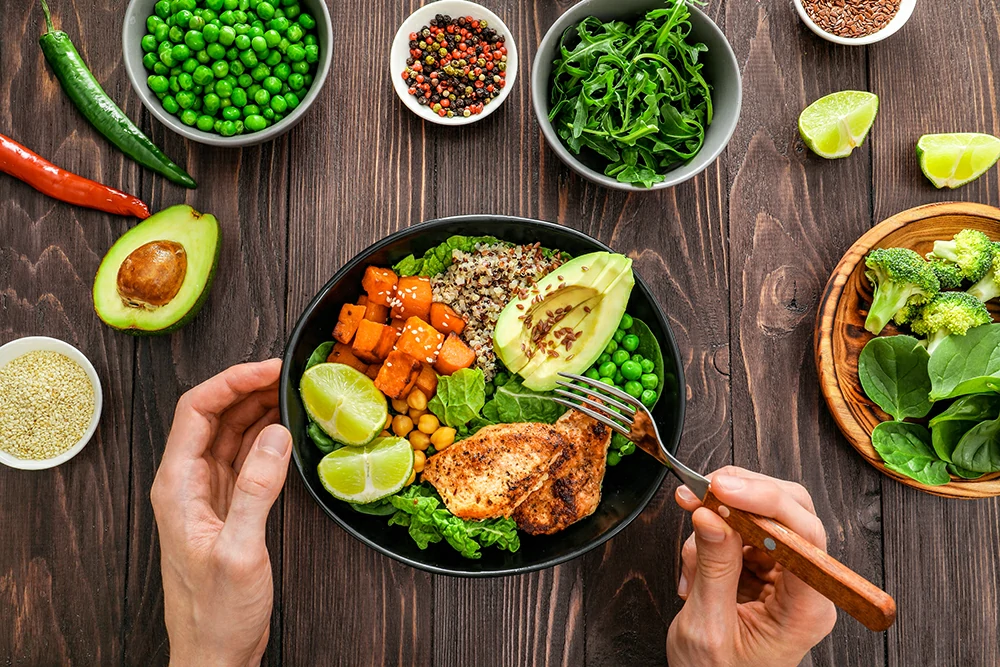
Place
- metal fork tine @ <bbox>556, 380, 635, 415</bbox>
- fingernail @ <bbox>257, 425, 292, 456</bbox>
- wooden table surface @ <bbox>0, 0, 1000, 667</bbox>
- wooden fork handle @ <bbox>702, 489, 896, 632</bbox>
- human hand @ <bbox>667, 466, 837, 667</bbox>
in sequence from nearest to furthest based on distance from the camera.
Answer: wooden fork handle @ <bbox>702, 489, 896, 632</bbox>
human hand @ <bbox>667, 466, 837, 667</bbox>
fingernail @ <bbox>257, 425, 292, 456</bbox>
metal fork tine @ <bbox>556, 380, 635, 415</bbox>
wooden table surface @ <bbox>0, 0, 1000, 667</bbox>

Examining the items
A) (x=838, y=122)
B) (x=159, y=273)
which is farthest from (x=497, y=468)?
(x=838, y=122)

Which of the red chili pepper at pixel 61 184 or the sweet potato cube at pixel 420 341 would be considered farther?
the red chili pepper at pixel 61 184

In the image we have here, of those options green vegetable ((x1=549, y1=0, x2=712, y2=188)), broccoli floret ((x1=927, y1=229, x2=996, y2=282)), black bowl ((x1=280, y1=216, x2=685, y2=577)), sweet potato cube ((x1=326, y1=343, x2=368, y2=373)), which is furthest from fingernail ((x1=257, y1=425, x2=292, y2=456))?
broccoli floret ((x1=927, y1=229, x2=996, y2=282))

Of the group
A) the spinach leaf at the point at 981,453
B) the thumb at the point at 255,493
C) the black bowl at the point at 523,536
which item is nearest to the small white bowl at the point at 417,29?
Answer: the black bowl at the point at 523,536

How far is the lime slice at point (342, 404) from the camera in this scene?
6.94 ft

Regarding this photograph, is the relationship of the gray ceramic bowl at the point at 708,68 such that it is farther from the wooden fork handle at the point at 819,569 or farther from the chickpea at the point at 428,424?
the wooden fork handle at the point at 819,569

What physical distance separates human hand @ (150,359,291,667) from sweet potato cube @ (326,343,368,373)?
161mm

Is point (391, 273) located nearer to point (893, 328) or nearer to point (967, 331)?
point (893, 328)

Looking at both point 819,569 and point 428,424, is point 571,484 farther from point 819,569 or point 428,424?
point 819,569

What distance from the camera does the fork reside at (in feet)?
4.87

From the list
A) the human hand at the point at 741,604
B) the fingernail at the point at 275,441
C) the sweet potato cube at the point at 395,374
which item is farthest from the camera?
the sweet potato cube at the point at 395,374

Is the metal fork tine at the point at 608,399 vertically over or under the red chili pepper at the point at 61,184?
under

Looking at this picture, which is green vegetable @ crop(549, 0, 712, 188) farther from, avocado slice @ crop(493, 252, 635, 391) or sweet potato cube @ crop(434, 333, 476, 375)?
sweet potato cube @ crop(434, 333, 476, 375)

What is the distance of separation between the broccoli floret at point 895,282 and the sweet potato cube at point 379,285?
149 centimetres
